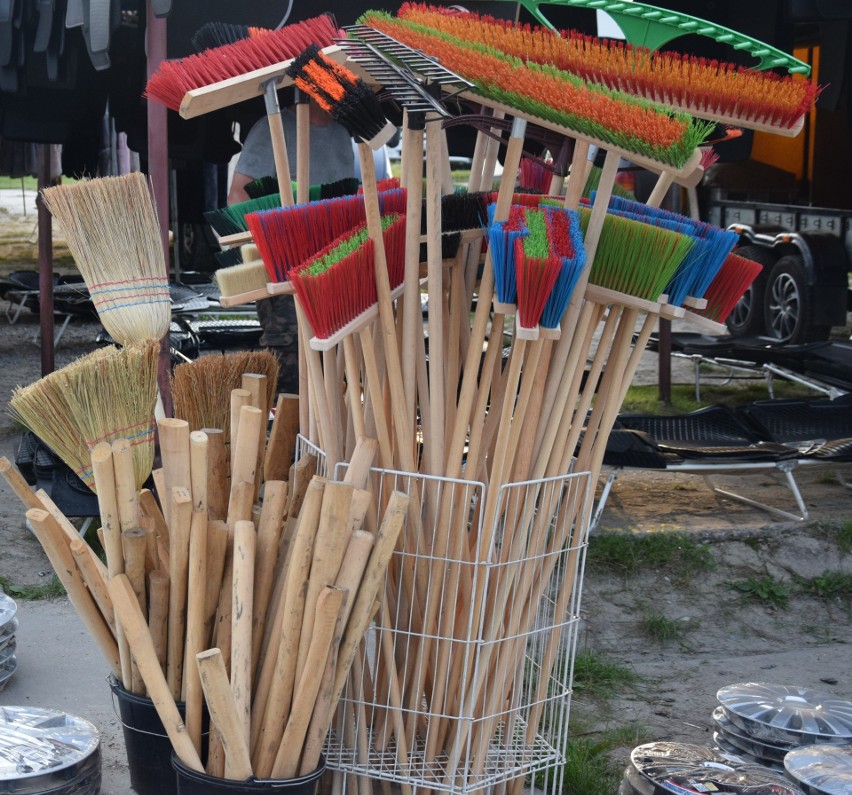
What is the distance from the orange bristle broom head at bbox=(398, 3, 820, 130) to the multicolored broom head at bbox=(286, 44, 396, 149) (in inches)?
10.5

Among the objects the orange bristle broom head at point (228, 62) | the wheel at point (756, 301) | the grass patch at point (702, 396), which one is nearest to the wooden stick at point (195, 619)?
the orange bristle broom head at point (228, 62)

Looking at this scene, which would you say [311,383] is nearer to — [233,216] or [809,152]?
[233,216]

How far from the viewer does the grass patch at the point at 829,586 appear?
4047mm

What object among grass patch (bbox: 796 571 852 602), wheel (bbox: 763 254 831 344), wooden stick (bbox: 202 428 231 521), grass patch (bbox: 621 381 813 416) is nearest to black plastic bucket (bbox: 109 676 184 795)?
wooden stick (bbox: 202 428 231 521)

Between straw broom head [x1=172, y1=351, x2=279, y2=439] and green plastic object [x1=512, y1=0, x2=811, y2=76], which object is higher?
green plastic object [x1=512, y1=0, x2=811, y2=76]

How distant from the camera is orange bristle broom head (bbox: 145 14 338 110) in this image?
82.4 inches

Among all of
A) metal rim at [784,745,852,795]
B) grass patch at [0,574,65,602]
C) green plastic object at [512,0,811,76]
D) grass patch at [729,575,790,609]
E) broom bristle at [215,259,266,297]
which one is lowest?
grass patch at [729,575,790,609]

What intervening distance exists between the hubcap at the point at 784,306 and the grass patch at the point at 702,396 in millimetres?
687

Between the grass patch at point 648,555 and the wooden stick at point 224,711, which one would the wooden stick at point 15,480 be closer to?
the wooden stick at point 224,711

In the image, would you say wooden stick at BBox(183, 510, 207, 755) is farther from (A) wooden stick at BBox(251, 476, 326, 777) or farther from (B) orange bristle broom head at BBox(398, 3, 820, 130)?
(B) orange bristle broom head at BBox(398, 3, 820, 130)

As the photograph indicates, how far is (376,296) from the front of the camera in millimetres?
1976

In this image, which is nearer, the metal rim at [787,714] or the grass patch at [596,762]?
the metal rim at [787,714]

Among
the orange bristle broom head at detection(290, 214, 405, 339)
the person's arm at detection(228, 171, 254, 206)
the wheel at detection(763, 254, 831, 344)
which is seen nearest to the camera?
the orange bristle broom head at detection(290, 214, 405, 339)

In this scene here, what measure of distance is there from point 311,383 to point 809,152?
25.4ft
